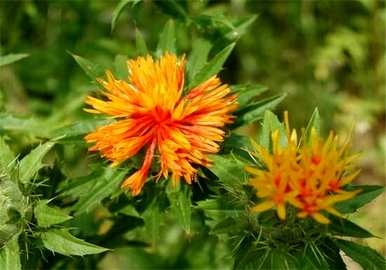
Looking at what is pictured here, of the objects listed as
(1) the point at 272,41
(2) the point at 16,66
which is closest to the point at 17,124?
(2) the point at 16,66

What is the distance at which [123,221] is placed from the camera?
10.3ft

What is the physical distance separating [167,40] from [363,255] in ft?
4.02

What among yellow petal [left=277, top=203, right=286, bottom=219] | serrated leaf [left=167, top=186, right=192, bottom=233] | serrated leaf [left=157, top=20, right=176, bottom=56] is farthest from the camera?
serrated leaf [left=157, top=20, right=176, bottom=56]

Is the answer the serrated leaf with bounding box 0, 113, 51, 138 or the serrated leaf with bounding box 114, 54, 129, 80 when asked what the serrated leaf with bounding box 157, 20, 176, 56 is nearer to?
the serrated leaf with bounding box 114, 54, 129, 80

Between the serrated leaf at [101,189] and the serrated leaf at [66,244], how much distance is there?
204mm

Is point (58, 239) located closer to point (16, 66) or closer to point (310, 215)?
point (310, 215)

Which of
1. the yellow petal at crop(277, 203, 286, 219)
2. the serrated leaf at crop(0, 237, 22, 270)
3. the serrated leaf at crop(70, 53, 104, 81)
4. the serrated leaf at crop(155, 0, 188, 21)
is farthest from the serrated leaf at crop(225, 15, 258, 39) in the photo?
the serrated leaf at crop(0, 237, 22, 270)

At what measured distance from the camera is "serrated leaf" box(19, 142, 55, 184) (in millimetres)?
2535

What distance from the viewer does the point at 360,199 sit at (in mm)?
2289

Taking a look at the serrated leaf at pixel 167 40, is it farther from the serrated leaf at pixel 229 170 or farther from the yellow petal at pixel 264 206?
the yellow petal at pixel 264 206

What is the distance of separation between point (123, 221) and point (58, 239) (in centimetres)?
70

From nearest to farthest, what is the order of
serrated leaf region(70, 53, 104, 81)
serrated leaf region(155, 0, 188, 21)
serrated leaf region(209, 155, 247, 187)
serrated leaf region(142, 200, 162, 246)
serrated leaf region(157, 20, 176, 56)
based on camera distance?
serrated leaf region(209, 155, 247, 187), serrated leaf region(142, 200, 162, 246), serrated leaf region(70, 53, 104, 81), serrated leaf region(157, 20, 176, 56), serrated leaf region(155, 0, 188, 21)

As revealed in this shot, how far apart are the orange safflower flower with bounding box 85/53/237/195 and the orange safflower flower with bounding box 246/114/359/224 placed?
0.84ft

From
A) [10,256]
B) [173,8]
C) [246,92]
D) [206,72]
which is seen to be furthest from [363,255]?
[173,8]
